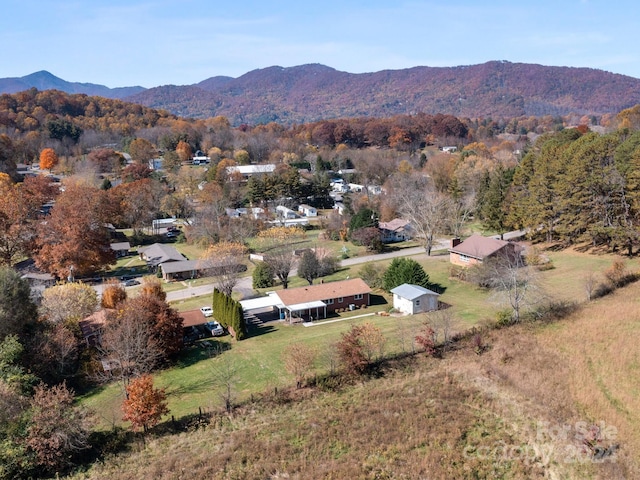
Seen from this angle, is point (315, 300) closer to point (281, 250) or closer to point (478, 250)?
point (281, 250)

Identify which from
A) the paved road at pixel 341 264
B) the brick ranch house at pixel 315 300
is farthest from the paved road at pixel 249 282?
the brick ranch house at pixel 315 300

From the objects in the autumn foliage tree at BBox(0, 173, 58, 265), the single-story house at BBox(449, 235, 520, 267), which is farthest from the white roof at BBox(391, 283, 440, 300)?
the autumn foliage tree at BBox(0, 173, 58, 265)

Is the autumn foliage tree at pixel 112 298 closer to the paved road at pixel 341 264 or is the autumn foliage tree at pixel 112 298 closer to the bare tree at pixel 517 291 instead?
the paved road at pixel 341 264

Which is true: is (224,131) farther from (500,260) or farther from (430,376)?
(430,376)

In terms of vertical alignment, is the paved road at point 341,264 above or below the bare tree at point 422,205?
below

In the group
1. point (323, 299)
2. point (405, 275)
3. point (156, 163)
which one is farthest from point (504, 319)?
point (156, 163)

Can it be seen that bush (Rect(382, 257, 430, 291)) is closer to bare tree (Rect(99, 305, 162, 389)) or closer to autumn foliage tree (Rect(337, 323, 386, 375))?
autumn foliage tree (Rect(337, 323, 386, 375))

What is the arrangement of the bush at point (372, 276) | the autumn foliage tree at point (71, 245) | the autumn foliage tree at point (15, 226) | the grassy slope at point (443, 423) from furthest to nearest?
1. the autumn foliage tree at point (15, 226)
2. the autumn foliage tree at point (71, 245)
3. the bush at point (372, 276)
4. the grassy slope at point (443, 423)

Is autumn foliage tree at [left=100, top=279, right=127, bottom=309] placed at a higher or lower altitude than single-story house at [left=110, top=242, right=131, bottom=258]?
higher

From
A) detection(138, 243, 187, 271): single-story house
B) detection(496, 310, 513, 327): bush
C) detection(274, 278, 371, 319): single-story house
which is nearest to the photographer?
detection(496, 310, 513, 327): bush
